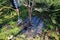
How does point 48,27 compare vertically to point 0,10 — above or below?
below

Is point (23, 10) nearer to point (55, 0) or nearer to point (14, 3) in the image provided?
point (14, 3)

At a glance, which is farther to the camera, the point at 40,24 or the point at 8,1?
the point at 8,1

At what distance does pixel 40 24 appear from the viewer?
267 centimetres

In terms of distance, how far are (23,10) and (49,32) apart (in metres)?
0.47

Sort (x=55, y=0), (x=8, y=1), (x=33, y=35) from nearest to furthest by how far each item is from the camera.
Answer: (x=33, y=35), (x=55, y=0), (x=8, y=1)

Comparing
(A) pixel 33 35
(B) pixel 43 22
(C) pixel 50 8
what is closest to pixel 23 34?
(A) pixel 33 35

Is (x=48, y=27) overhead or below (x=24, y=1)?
below

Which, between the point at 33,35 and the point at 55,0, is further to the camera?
the point at 55,0

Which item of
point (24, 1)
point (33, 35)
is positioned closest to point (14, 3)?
point (24, 1)

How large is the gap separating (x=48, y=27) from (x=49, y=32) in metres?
0.06

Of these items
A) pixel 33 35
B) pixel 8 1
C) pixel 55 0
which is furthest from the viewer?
pixel 8 1

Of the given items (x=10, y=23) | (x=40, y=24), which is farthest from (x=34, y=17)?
(x=10, y=23)

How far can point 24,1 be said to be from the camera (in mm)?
2781

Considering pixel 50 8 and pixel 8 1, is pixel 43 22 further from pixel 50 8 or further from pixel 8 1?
pixel 8 1
